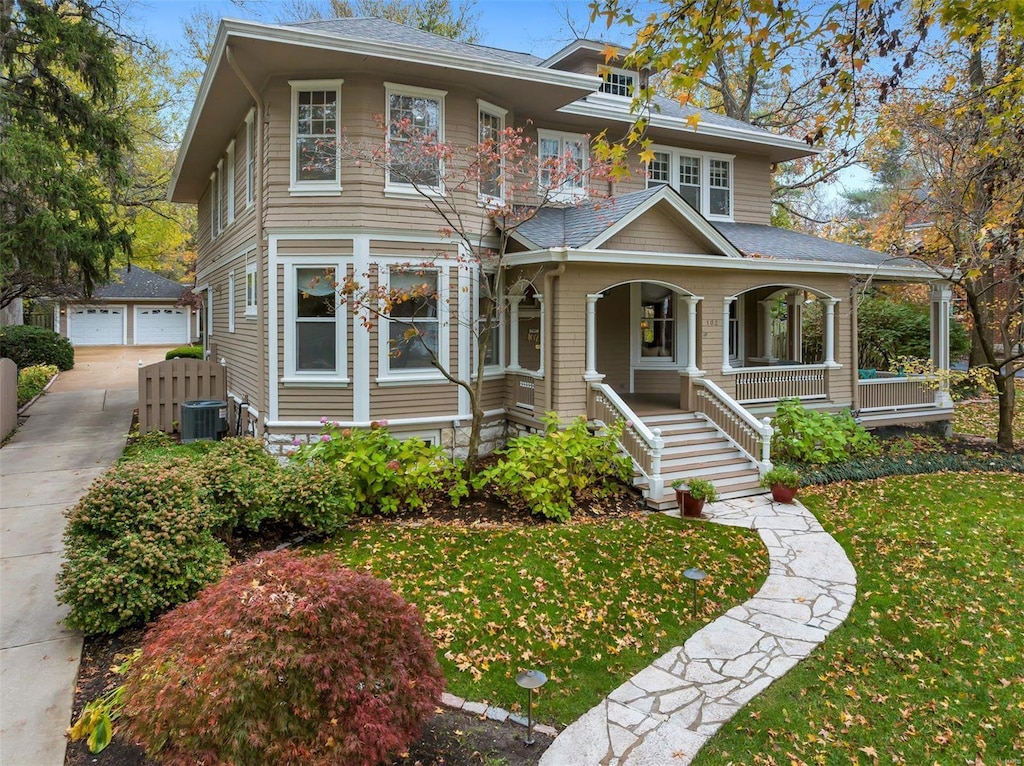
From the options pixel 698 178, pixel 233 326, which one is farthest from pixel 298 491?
pixel 698 178

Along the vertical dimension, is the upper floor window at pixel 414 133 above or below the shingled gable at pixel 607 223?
above

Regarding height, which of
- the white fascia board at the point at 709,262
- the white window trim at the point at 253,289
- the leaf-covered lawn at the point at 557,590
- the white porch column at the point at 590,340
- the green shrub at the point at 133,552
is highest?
the white fascia board at the point at 709,262

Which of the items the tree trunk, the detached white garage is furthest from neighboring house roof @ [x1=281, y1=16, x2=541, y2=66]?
the detached white garage

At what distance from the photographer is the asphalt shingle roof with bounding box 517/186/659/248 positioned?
33.3 feet

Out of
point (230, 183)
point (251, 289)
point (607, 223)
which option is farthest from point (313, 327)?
point (230, 183)

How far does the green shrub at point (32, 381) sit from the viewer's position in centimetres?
1576

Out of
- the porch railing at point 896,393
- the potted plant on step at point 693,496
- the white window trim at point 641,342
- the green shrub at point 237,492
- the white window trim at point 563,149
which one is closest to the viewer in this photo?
the green shrub at point 237,492

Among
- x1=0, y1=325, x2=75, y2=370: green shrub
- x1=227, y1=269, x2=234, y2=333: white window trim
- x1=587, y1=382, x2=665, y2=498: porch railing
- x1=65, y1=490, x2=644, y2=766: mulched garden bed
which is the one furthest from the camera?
x1=0, y1=325, x2=75, y2=370: green shrub

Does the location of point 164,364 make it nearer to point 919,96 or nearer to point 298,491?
point 298,491

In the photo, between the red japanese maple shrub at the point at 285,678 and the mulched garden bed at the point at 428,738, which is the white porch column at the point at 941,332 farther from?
the red japanese maple shrub at the point at 285,678

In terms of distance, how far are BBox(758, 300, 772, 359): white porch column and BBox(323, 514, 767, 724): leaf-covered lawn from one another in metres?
8.27

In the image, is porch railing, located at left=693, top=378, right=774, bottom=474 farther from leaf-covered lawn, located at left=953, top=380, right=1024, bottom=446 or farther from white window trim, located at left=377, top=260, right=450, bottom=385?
leaf-covered lawn, located at left=953, top=380, right=1024, bottom=446

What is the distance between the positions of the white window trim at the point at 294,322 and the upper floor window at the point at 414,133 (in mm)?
1681

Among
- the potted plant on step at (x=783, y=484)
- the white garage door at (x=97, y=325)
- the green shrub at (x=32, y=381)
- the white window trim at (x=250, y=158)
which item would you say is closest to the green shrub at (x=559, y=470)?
the potted plant on step at (x=783, y=484)
